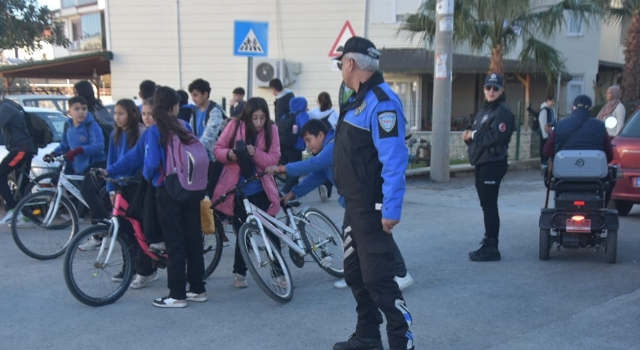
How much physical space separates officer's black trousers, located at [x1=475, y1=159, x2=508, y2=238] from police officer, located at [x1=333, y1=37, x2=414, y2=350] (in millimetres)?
2886

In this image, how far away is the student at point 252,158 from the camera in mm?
5949

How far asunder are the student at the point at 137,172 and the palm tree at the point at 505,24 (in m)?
10.6

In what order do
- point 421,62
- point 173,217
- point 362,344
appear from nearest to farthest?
point 362,344
point 173,217
point 421,62

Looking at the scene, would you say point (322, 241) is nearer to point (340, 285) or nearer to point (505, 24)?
point (340, 285)

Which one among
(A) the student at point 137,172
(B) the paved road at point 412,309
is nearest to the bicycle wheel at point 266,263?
(B) the paved road at point 412,309

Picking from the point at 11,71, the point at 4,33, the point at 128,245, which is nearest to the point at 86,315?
the point at 128,245

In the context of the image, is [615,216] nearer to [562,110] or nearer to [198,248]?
[198,248]

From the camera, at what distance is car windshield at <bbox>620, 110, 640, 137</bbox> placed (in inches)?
359

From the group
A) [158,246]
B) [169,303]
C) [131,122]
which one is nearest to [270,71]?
[131,122]

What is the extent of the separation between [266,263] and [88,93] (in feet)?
A: 12.4

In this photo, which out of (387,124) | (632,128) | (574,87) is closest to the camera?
(387,124)

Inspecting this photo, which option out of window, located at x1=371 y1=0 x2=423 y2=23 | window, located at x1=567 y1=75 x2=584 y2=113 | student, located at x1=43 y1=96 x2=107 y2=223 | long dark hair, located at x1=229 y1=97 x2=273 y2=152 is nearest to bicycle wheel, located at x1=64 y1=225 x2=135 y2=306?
long dark hair, located at x1=229 y1=97 x2=273 y2=152

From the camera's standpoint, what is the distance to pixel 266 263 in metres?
5.57

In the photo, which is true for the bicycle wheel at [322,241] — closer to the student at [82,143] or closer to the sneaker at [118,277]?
the sneaker at [118,277]
